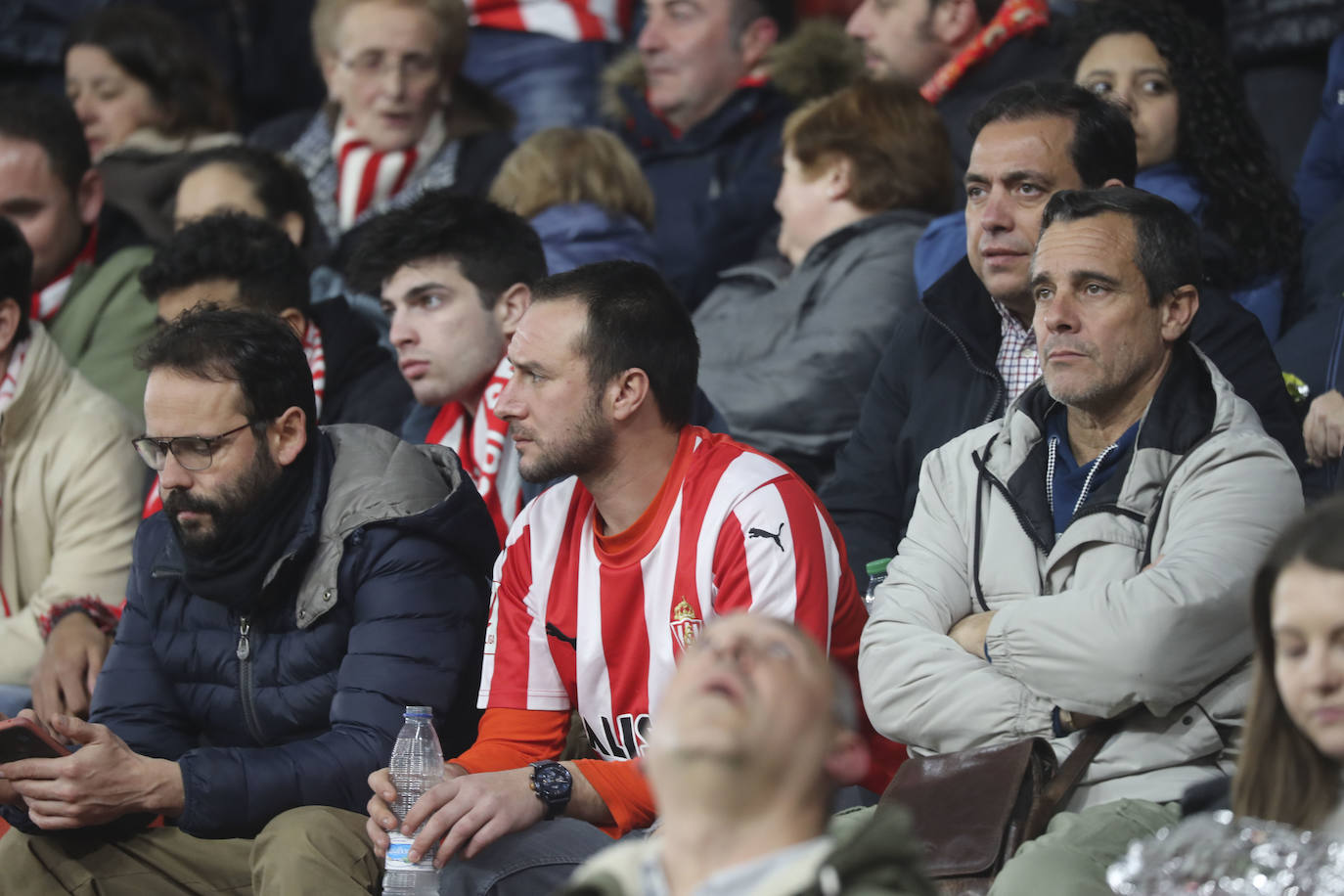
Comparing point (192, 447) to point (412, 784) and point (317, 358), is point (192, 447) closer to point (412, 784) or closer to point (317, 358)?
point (412, 784)

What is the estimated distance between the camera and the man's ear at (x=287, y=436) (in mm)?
3953

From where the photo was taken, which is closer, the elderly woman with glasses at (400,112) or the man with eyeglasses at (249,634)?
the man with eyeglasses at (249,634)

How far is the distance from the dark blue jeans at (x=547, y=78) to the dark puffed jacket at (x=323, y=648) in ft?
11.3

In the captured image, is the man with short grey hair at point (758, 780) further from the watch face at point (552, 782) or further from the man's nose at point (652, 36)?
the man's nose at point (652, 36)

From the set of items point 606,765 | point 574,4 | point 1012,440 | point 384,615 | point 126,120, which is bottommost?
point 606,765

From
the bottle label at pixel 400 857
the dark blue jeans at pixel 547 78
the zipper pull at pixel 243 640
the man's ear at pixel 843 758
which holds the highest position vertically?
the dark blue jeans at pixel 547 78

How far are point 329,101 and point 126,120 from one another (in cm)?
81

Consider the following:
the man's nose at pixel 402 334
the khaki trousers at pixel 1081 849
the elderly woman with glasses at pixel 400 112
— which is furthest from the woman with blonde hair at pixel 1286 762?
the elderly woman with glasses at pixel 400 112

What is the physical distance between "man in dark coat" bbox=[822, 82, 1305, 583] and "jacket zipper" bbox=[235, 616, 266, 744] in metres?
1.42

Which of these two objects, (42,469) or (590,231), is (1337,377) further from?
(42,469)

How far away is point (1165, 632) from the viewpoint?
303cm

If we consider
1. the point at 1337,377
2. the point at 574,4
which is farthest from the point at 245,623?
the point at 574,4

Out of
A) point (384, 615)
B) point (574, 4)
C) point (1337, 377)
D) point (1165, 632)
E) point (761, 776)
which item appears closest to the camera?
point (761, 776)

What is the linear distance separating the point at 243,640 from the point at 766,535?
1233 mm
